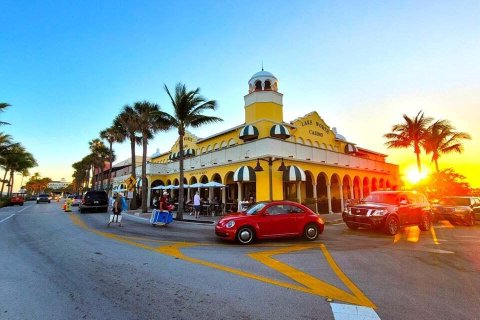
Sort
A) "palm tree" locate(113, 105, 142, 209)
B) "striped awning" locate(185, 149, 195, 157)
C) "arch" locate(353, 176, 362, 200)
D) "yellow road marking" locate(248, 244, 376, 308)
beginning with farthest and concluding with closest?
"striped awning" locate(185, 149, 195, 157) < "arch" locate(353, 176, 362, 200) < "palm tree" locate(113, 105, 142, 209) < "yellow road marking" locate(248, 244, 376, 308)

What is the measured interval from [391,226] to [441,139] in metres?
26.1

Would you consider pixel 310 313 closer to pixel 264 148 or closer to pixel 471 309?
pixel 471 309

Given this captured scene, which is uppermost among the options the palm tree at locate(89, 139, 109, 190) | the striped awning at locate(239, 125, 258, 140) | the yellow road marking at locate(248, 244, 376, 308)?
the palm tree at locate(89, 139, 109, 190)

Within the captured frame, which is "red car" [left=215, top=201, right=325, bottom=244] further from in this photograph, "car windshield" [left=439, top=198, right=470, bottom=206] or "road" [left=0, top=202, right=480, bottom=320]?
"car windshield" [left=439, top=198, right=470, bottom=206]

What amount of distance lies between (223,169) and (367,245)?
52.4 feet

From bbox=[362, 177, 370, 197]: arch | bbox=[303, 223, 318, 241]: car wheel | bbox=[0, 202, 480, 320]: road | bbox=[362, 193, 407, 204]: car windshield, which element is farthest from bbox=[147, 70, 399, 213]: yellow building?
bbox=[0, 202, 480, 320]: road

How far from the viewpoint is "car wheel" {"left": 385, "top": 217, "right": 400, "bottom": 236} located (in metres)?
11.5

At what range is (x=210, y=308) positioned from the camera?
3949mm

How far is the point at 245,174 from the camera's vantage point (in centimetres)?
2011

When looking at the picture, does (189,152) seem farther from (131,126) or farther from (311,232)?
(311,232)

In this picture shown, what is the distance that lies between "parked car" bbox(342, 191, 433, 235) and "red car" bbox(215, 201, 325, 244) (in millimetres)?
2890

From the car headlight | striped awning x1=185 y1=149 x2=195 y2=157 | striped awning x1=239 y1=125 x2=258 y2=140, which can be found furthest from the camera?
striped awning x1=185 y1=149 x2=195 y2=157

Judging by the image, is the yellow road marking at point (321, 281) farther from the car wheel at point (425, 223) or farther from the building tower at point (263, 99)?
the building tower at point (263, 99)

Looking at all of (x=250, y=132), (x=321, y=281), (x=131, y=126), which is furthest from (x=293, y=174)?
(x=131, y=126)
